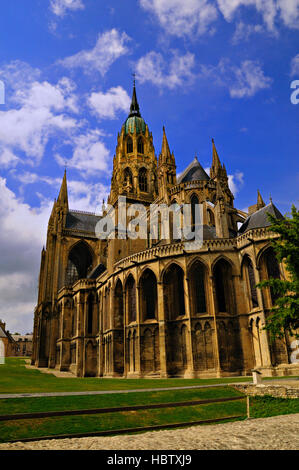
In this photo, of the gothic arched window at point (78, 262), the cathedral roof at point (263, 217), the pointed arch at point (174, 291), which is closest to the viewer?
the pointed arch at point (174, 291)

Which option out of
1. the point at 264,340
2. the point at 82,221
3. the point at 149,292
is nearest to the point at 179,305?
the point at 149,292

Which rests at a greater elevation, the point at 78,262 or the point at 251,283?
the point at 78,262

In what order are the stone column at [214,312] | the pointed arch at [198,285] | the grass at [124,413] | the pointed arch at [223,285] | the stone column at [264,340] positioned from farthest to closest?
the pointed arch at [198,285]
the pointed arch at [223,285]
the stone column at [214,312]
the stone column at [264,340]
the grass at [124,413]

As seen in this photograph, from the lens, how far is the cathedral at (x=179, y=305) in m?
28.8

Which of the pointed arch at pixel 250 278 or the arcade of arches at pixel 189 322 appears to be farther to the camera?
the pointed arch at pixel 250 278

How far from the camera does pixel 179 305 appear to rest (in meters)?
32.1

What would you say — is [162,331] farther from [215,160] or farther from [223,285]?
[215,160]

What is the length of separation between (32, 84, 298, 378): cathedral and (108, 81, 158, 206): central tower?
921 centimetres

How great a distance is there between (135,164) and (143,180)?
3166mm

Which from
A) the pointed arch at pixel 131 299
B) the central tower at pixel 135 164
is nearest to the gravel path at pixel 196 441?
the pointed arch at pixel 131 299

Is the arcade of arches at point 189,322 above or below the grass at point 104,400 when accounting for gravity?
above

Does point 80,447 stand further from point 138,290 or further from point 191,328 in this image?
point 138,290

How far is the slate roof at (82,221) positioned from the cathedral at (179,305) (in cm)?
1192

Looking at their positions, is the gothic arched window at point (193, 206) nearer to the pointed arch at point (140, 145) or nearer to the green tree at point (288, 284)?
the green tree at point (288, 284)
